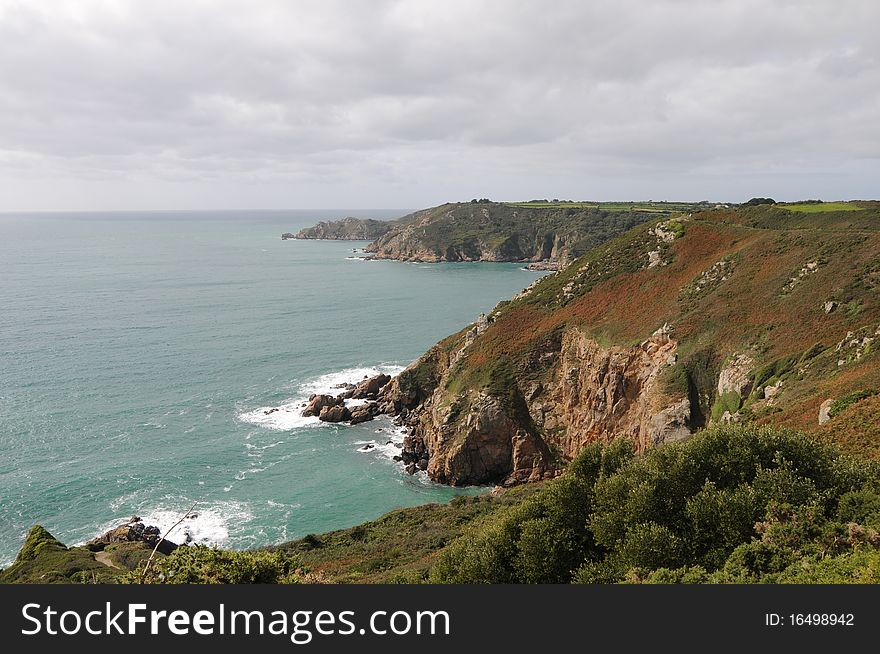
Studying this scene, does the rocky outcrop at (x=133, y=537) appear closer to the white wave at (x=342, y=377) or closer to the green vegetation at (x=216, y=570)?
the green vegetation at (x=216, y=570)

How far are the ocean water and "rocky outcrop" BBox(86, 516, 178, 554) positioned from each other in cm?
186

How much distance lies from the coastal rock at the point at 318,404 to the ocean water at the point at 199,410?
189 centimetres

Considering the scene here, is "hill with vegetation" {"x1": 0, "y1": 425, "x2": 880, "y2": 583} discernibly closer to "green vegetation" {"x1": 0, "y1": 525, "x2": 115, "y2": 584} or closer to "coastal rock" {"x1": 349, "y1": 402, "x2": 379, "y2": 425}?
"green vegetation" {"x1": 0, "y1": 525, "x2": 115, "y2": 584}

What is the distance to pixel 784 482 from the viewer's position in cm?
1662

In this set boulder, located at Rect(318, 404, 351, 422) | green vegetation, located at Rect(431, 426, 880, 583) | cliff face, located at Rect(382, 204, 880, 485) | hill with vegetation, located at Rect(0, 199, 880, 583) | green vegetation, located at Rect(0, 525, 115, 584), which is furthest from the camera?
boulder, located at Rect(318, 404, 351, 422)

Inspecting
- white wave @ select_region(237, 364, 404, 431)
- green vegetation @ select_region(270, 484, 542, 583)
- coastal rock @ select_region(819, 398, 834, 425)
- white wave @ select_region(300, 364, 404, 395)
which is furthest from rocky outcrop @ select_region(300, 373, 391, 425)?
coastal rock @ select_region(819, 398, 834, 425)

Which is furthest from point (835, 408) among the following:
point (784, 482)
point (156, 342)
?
point (156, 342)

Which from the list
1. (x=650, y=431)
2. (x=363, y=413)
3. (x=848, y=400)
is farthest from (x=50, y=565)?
(x=848, y=400)

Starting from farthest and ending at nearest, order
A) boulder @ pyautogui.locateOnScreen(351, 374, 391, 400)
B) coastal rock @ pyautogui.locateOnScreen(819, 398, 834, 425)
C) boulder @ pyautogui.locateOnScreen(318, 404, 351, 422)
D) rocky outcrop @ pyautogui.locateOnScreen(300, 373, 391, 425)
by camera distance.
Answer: boulder @ pyautogui.locateOnScreen(351, 374, 391, 400)
rocky outcrop @ pyautogui.locateOnScreen(300, 373, 391, 425)
boulder @ pyautogui.locateOnScreen(318, 404, 351, 422)
coastal rock @ pyautogui.locateOnScreen(819, 398, 834, 425)

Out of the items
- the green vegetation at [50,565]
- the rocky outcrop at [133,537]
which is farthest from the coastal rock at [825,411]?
the rocky outcrop at [133,537]

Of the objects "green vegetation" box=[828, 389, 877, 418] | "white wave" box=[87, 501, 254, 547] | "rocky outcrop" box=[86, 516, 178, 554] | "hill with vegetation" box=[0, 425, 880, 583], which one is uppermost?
"green vegetation" box=[828, 389, 877, 418]

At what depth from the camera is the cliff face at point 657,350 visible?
38125mm

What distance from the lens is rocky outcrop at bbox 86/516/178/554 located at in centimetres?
3934

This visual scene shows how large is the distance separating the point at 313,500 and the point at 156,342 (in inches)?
2111
